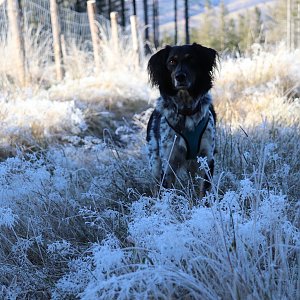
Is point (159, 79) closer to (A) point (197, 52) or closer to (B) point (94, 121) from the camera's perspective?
(A) point (197, 52)

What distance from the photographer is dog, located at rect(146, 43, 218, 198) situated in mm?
3637

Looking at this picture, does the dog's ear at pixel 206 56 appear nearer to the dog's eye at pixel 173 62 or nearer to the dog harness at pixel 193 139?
the dog's eye at pixel 173 62

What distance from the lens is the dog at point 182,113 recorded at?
3637mm

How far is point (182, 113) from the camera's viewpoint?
12.4 feet

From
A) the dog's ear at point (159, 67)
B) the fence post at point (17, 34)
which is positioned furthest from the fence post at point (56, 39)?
the dog's ear at point (159, 67)

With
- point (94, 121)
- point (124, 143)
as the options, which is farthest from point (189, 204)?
point (94, 121)

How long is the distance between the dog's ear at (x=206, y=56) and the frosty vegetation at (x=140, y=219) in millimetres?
599

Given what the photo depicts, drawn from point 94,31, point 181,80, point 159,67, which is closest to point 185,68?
point 181,80

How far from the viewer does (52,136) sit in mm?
5547

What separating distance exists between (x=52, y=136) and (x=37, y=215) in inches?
106

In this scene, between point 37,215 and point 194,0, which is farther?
point 194,0

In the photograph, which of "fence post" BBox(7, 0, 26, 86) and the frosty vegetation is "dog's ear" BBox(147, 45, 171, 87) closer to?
the frosty vegetation

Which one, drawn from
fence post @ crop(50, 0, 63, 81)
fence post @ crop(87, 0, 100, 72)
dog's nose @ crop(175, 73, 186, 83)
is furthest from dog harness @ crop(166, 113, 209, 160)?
fence post @ crop(87, 0, 100, 72)

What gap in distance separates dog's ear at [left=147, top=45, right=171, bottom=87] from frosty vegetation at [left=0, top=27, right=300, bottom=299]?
0.66 metres
